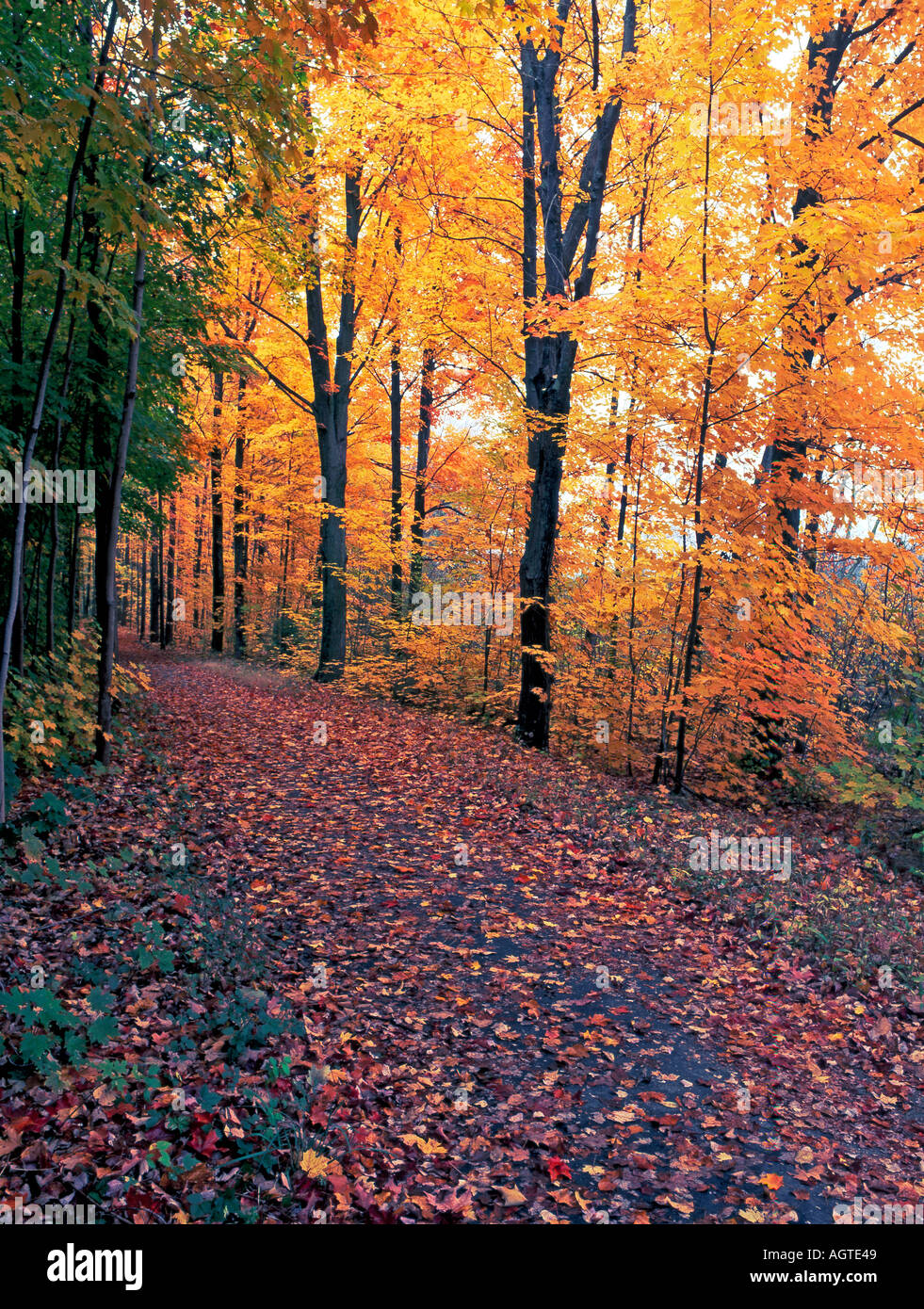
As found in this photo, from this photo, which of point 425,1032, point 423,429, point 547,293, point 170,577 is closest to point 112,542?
point 425,1032

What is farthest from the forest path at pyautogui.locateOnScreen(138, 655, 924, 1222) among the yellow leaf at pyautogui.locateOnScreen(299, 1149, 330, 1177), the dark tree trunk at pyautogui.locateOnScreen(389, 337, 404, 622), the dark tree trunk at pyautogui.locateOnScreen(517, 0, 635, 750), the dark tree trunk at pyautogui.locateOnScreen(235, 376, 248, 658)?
the dark tree trunk at pyautogui.locateOnScreen(235, 376, 248, 658)

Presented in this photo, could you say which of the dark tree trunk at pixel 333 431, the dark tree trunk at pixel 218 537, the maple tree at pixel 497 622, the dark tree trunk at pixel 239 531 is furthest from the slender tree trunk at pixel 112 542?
the dark tree trunk at pixel 218 537

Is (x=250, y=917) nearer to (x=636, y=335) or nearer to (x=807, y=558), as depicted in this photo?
(x=636, y=335)

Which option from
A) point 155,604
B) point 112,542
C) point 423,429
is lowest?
point 155,604

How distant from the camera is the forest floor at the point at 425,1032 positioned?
10.9 feet

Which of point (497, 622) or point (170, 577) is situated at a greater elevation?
point (170, 577)

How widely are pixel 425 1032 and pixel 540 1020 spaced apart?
811 millimetres

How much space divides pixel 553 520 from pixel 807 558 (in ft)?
13.5

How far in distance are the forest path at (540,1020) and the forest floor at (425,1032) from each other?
20 millimetres

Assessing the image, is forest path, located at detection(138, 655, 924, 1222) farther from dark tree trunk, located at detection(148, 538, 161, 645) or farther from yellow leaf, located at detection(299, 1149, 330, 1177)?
dark tree trunk, located at detection(148, 538, 161, 645)

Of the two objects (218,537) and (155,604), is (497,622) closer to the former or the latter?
(218,537)

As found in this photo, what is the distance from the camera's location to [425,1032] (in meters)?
4.59

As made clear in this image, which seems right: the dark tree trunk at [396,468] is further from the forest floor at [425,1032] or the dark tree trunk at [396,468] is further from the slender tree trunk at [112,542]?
the forest floor at [425,1032]
